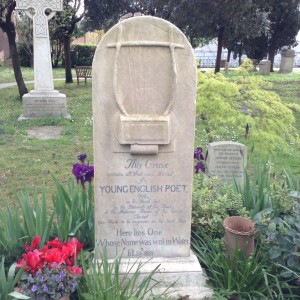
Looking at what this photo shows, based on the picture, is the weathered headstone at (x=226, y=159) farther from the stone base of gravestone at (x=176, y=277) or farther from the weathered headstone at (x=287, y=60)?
the weathered headstone at (x=287, y=60)

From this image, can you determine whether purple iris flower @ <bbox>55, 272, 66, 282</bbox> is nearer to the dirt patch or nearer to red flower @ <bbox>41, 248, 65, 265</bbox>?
→ red flower @ <bbox>41, 248, 65, 265</bbox>

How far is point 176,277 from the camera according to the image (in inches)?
130

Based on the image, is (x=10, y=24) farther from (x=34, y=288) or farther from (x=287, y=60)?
(x=287, y=60)

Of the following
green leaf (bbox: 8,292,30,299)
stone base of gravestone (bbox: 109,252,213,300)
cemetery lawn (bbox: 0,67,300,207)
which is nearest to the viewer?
green leaf (bbox: 8,292,30,299)

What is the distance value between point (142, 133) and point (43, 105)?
8.39 m

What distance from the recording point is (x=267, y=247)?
3457mm

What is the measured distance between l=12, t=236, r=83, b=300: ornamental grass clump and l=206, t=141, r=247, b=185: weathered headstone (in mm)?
2822

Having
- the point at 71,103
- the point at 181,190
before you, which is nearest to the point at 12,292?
the point at 181,190

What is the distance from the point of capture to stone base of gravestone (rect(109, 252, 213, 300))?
3.26 meters

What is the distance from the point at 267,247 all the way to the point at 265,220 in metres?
0.30

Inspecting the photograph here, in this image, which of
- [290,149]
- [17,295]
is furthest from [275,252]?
[290,149]

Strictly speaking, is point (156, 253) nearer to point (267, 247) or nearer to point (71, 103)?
point (267, 247)

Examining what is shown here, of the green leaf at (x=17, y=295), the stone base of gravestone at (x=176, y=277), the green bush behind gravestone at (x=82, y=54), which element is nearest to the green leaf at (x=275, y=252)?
the stone base of gravestone at (x=176, y=277)

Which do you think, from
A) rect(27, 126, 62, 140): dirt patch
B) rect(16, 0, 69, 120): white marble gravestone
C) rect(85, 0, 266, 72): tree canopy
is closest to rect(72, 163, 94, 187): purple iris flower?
rect(27, 126, 62, 140): dirt patch
